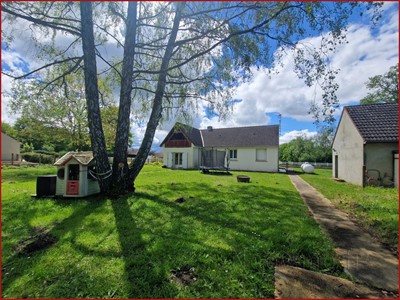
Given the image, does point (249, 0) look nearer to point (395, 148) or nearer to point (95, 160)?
point (95, 160)

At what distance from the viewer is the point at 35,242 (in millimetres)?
3637

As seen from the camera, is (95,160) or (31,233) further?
(95,160)

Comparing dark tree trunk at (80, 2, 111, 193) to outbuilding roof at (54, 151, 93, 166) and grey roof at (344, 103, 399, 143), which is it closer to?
outbuilding roof at (54, 151, 93, 166)

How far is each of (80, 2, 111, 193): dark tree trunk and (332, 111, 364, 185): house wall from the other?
12.9 m

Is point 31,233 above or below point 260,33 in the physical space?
below

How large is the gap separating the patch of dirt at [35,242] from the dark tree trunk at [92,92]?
296 cm

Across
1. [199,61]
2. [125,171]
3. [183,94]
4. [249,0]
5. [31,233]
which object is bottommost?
[31,233]

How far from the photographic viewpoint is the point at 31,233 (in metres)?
4.12

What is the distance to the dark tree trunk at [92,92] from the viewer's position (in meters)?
6.47

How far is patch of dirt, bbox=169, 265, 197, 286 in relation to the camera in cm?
257

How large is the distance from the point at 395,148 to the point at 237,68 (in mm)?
9708

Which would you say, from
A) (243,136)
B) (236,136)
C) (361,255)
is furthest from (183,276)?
(236,136)

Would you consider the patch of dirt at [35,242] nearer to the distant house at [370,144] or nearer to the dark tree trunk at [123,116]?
the dark tree trunk at [123,116]

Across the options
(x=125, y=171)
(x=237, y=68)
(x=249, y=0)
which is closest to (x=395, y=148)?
(x=237, y=68)
